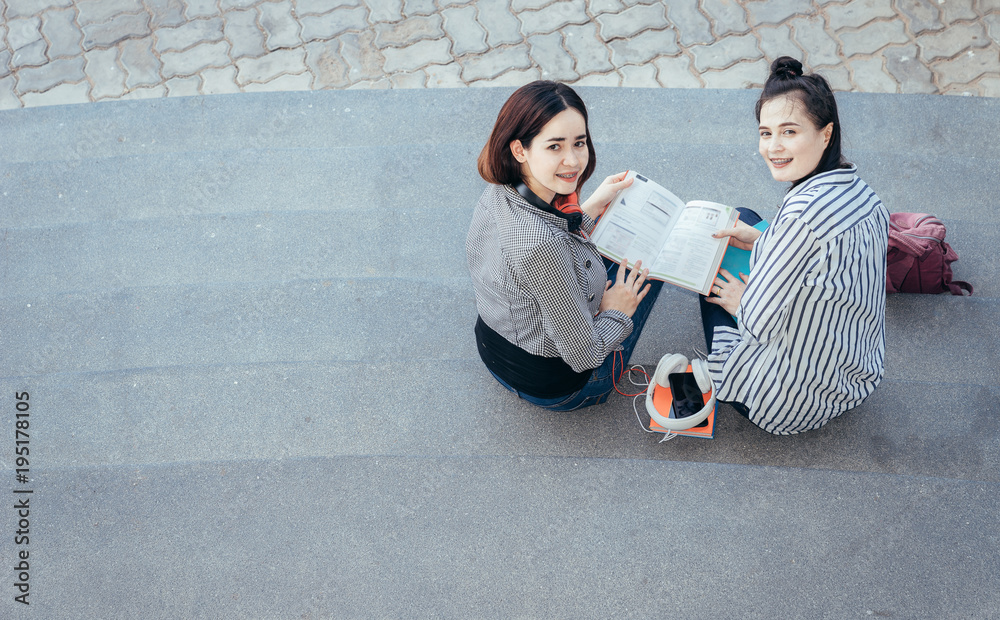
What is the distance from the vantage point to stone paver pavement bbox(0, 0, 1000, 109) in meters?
4.23

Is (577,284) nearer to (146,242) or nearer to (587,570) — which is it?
(587,570)

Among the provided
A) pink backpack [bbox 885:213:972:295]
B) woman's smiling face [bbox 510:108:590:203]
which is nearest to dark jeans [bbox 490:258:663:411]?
woman's smiling face [bbox 510:108:590:203]

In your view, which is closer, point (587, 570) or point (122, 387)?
point (587, 570)

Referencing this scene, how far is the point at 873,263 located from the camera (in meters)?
2.25

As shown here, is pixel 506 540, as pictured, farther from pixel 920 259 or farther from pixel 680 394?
pixel 920 259

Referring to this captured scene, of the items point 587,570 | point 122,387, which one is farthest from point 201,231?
point 587,570

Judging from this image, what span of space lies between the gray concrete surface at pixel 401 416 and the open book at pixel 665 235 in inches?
21.5

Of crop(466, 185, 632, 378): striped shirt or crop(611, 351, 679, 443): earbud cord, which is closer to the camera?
crop(466, 185, 632, 378): striped shirt

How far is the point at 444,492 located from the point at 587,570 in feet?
1.96

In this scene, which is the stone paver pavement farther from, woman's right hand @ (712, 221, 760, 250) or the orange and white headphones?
the orange and white headphones

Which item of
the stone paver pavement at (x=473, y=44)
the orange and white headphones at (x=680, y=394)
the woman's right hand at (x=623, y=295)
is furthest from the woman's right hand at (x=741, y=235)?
the stone paver pavement at (x=473, y=44)

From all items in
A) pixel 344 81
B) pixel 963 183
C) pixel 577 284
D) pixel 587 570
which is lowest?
pixel 587 570

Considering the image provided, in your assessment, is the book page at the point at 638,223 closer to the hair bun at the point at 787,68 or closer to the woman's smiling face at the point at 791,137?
the woman's smiling face at the point at 791,137

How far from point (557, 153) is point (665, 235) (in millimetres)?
669
